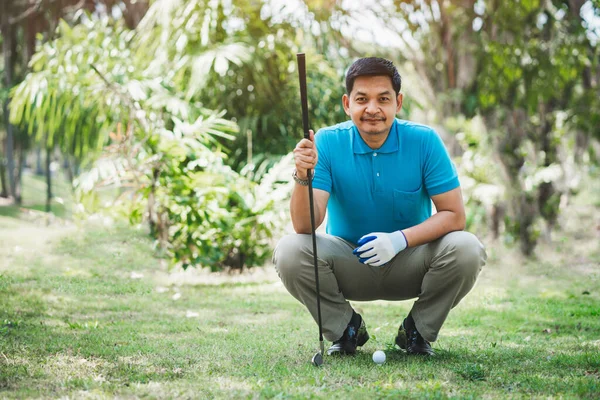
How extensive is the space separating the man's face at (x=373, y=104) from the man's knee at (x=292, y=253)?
0.54m

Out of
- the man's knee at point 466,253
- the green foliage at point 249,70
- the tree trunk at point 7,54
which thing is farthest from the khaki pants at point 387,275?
the tree trunk at point 7,54

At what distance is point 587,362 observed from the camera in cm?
305

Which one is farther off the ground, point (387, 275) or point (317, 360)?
point (387, 275)

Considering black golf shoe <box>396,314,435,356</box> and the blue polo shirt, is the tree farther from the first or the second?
black golf shoe <box>396,314,435,356</box>

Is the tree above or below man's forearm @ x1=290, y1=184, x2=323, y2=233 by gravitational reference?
above

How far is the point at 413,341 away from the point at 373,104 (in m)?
1.01

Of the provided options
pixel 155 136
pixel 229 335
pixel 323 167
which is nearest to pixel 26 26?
pixel 155 136

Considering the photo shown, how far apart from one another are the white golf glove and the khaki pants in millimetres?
162

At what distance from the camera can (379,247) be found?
299 centimetres

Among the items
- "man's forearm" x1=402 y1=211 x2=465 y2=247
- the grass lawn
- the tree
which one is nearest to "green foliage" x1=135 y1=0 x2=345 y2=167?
the grass lawn

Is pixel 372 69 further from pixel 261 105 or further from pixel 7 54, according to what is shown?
pixel 7 54

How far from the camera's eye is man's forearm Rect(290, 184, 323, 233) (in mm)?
3074

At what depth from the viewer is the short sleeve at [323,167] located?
3201 millimetres

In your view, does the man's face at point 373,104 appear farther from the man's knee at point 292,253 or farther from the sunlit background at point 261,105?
the sunlit background at point 261,105
